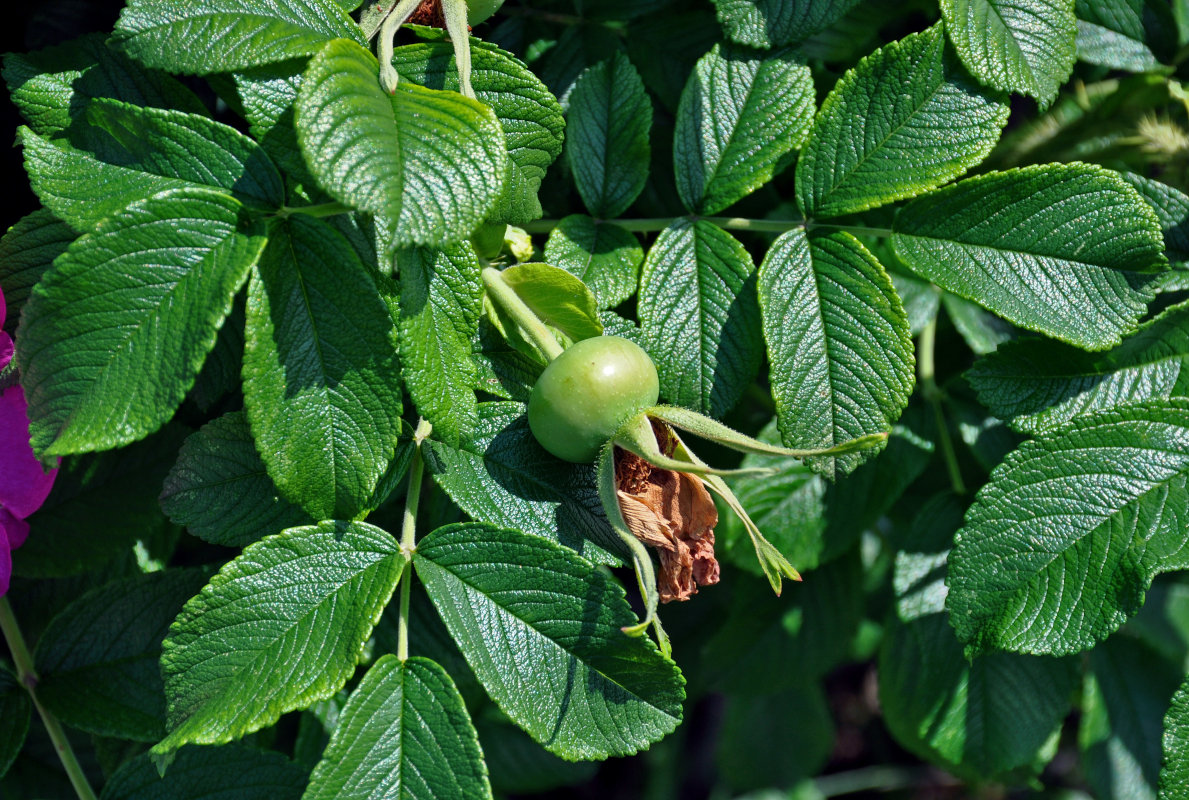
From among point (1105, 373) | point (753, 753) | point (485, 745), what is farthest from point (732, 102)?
point (753, 753)

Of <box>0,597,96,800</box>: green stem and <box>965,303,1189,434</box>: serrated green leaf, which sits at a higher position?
<box>965,303,1189,434</box>: serrated green leaf

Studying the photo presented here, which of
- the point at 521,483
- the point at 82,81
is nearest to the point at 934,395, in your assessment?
the point at 521,483

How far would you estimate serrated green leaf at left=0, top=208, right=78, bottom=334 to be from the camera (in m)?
1.00

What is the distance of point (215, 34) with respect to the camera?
828mm

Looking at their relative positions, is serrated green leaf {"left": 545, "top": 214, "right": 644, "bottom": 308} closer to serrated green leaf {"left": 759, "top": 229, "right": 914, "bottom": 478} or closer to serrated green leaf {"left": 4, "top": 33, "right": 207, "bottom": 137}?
serrated green leaf {"left": 759, "top": 229, "right": 914, "bottom": 478}

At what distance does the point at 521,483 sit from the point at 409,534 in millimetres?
139

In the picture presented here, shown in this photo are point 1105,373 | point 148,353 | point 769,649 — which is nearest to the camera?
point 148,353

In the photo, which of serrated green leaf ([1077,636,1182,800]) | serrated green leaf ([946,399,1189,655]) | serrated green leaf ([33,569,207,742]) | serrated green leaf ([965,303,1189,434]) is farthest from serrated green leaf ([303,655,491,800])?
serrated green leaf ([1077,636,1182,800])

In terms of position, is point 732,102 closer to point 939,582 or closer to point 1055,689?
point 939,582

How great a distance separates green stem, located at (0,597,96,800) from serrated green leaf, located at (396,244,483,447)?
69 cm

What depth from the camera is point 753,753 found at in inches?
95.8

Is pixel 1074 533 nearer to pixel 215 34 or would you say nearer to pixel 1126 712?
pixel 1126 712

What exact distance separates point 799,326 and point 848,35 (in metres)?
0.64

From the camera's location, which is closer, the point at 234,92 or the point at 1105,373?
the point at 234,92
